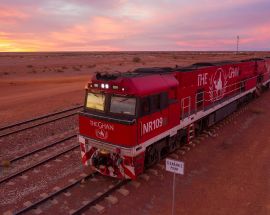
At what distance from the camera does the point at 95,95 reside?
11.2m

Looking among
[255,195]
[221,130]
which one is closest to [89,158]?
[255,195]

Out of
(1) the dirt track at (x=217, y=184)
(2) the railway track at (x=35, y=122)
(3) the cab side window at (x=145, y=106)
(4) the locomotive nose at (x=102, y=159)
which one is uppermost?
(3) the cab side window at (x=145, y=106)

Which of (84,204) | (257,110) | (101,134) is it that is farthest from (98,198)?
(257,110)

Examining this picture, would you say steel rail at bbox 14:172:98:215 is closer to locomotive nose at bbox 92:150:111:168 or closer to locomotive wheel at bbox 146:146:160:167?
locomotive nose at bbox 92:150:111:168

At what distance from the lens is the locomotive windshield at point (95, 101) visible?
10967mm

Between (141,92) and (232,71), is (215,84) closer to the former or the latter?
(232,71)

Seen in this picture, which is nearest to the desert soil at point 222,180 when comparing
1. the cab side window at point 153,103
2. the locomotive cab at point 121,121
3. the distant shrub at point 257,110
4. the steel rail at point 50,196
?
the locomotive cab at point 121,121

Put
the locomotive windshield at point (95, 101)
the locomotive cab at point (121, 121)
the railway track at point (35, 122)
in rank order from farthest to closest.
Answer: the railway track at point (35, 122), the locomotive windshield at point (95, 101), the locomotive cab at point (121, 121)

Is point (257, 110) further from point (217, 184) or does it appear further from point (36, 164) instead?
point (36, 164)

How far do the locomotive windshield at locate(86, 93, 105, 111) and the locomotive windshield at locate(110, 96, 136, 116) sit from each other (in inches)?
17.9

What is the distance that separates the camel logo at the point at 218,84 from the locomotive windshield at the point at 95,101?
8.01 m

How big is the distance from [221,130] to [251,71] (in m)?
10.4

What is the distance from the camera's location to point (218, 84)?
1828 centimetres

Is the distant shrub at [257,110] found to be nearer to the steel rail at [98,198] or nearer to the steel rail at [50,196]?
the steel rail at [98,198]
